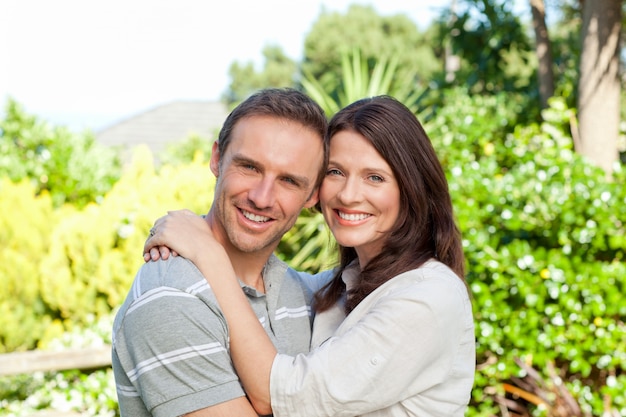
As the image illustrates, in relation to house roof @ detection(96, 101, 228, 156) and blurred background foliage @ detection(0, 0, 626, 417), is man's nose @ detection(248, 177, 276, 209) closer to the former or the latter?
blurred background foliage @ detection(0, 0, 626, 417)

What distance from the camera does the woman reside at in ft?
6.61

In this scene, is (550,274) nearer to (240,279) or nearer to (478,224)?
(478,224)

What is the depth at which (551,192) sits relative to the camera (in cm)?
437

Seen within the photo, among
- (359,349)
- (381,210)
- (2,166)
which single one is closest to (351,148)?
(381,210)

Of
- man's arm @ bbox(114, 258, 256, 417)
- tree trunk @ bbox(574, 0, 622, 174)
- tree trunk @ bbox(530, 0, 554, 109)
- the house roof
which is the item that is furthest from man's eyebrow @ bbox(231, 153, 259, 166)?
the house roof

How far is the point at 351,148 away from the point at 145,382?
1.07 m

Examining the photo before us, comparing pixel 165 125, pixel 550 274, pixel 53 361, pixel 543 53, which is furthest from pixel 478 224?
pixel 165 125

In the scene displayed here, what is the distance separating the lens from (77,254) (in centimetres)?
642

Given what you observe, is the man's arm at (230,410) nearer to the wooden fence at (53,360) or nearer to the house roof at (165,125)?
the wooden fence at (53,360)

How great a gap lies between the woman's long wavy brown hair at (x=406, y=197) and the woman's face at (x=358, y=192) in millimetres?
29

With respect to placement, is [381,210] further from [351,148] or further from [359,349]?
[359,349]

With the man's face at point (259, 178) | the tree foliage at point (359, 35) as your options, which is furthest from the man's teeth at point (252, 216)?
the tree foliage at point (359, 35)

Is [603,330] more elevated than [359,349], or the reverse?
[359,349]

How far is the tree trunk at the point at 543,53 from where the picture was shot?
6121mm
